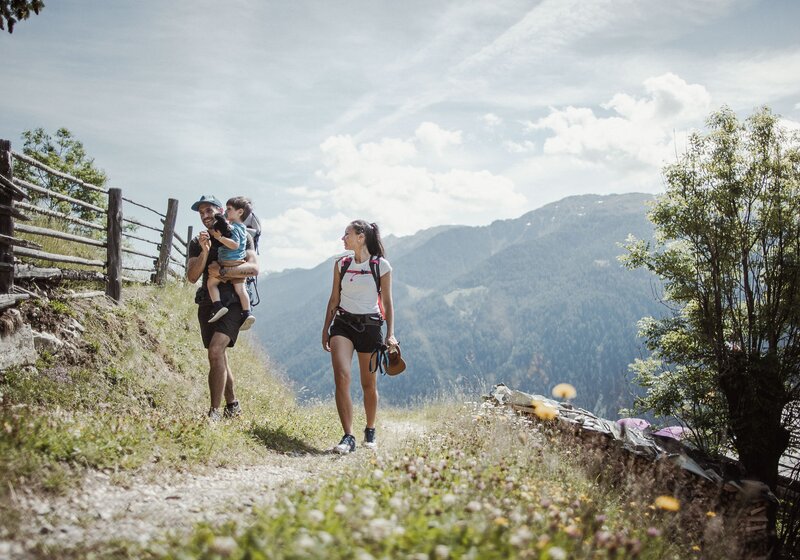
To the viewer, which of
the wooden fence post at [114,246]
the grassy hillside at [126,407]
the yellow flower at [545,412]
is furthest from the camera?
the wooden fence post at [114,246]

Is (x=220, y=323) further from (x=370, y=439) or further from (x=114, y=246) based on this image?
(x=114, y=246)

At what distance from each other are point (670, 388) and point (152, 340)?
33.4ft

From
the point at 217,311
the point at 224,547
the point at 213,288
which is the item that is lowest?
the point at 224,547

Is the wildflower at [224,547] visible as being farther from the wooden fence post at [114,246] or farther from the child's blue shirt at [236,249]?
the wooden fence post at [114,246]

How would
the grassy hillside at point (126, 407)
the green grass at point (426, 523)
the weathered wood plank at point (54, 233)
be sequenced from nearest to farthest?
the green grass at point (426, 523), the grassy hillside at point (126, 407), the weathered wood plank at point (54, 233)

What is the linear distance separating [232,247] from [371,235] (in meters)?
1.47

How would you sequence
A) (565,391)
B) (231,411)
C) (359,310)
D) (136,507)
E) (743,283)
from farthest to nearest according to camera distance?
(743,283)
(231,411)
(359,310)
(565,391)
(136,507)

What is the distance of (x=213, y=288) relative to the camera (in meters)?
5.67

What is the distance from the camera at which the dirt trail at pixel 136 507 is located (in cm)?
250

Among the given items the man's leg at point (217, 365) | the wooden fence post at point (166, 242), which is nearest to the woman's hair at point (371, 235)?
the man's leg at point (217, 365)

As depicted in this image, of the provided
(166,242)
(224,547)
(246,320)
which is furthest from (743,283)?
(166,242)

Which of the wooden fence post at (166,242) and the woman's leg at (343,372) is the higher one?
the wooden fence post at (166,242)

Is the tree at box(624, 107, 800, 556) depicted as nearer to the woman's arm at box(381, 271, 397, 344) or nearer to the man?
the woman's arm at box(381, 271, 397, 344)

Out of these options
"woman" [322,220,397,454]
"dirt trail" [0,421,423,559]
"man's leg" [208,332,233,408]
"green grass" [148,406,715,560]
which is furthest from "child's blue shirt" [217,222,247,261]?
"green grass" [148,406,715,560]
